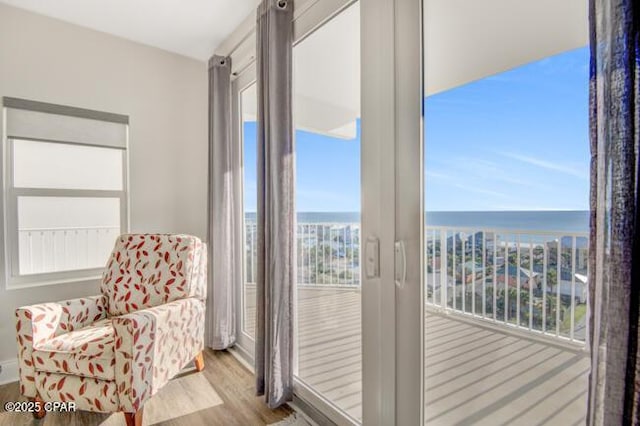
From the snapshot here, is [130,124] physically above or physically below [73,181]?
above

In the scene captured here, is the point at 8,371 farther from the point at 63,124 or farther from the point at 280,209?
the point at 280,209

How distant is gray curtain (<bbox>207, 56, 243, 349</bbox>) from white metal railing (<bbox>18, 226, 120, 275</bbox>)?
919mm

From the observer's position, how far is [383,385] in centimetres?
145

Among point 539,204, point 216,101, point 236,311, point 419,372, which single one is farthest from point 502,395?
point 216,101

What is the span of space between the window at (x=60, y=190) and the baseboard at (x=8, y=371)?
0.55 m

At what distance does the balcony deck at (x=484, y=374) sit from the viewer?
0.96 meters

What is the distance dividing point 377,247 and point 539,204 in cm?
66

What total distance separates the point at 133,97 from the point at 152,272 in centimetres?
158

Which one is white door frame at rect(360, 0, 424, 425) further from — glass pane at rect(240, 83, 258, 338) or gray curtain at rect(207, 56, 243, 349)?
gray curtain at rect(207, 56, 243, 349)

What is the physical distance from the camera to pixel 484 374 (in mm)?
1176

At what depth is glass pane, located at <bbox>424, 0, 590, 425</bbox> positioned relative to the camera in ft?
3.05

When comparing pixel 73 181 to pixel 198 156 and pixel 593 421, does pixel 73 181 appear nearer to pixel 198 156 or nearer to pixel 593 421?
pixel 198 156

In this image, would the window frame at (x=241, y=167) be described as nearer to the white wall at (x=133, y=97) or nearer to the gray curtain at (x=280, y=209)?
the white wall at (x=133, y=97)

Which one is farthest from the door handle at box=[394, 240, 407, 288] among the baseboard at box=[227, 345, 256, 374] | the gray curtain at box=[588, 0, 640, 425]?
the baseboard at box=[227, 345, 256, 374]
